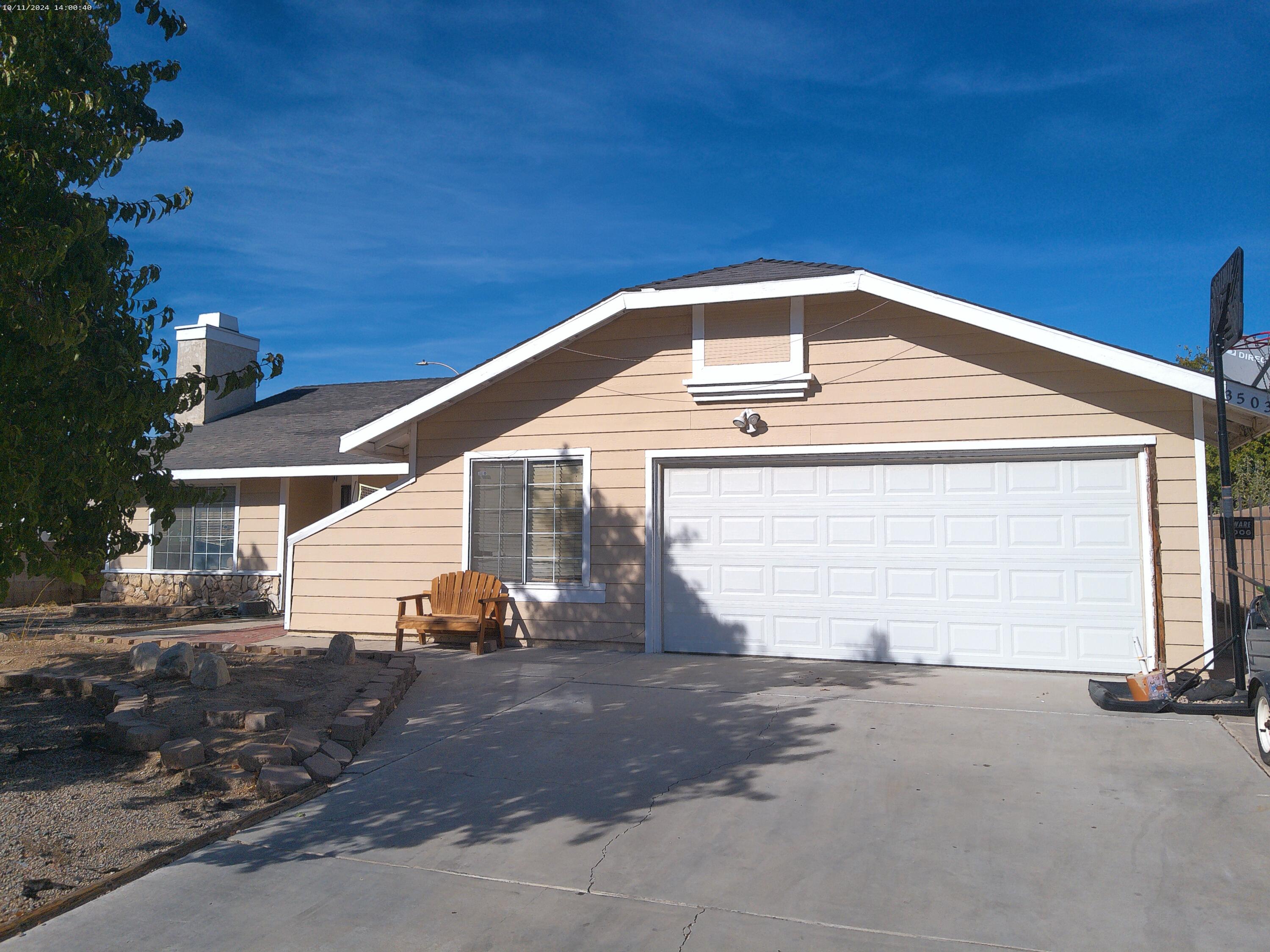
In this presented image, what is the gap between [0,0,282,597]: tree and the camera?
4.92m

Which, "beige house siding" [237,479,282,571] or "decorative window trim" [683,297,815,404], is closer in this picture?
"decorative window trim" [683,297,815,404]

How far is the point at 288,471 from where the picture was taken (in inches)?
551

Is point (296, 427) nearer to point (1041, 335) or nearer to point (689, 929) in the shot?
point (1041, 335)

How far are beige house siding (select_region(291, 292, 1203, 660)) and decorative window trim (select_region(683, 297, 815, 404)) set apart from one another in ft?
0.35

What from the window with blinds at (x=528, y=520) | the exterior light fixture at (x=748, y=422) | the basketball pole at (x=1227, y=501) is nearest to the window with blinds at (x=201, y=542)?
the window with blinds at (x=528, y=520)

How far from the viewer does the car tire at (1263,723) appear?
18.6 ft

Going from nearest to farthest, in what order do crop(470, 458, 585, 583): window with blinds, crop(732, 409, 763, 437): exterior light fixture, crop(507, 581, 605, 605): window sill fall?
crop(732, 409, 763, 437): exterior light fixture → crop(507, 581, 605, 605): window sill → crop(470, 458, 585, 583): window with blinds

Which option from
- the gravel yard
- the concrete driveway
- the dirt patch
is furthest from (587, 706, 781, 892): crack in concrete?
the gravel yard

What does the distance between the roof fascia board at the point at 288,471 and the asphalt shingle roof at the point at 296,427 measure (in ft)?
0.27

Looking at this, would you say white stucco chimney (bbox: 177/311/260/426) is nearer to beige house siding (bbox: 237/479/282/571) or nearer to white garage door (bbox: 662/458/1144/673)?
beige house siding (bbox: 237/479/282/571)

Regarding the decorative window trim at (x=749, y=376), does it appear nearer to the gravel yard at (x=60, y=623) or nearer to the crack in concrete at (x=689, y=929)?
the crack in concrete at (x=689, y=929)

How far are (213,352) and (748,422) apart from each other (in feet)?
43.6

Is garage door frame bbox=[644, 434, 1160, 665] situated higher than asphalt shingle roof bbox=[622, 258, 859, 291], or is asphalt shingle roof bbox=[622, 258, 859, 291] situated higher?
asphalt shingle roof bbox=[622, 258, 859, 291]

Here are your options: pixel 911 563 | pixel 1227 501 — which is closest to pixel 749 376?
pixel 911 563
